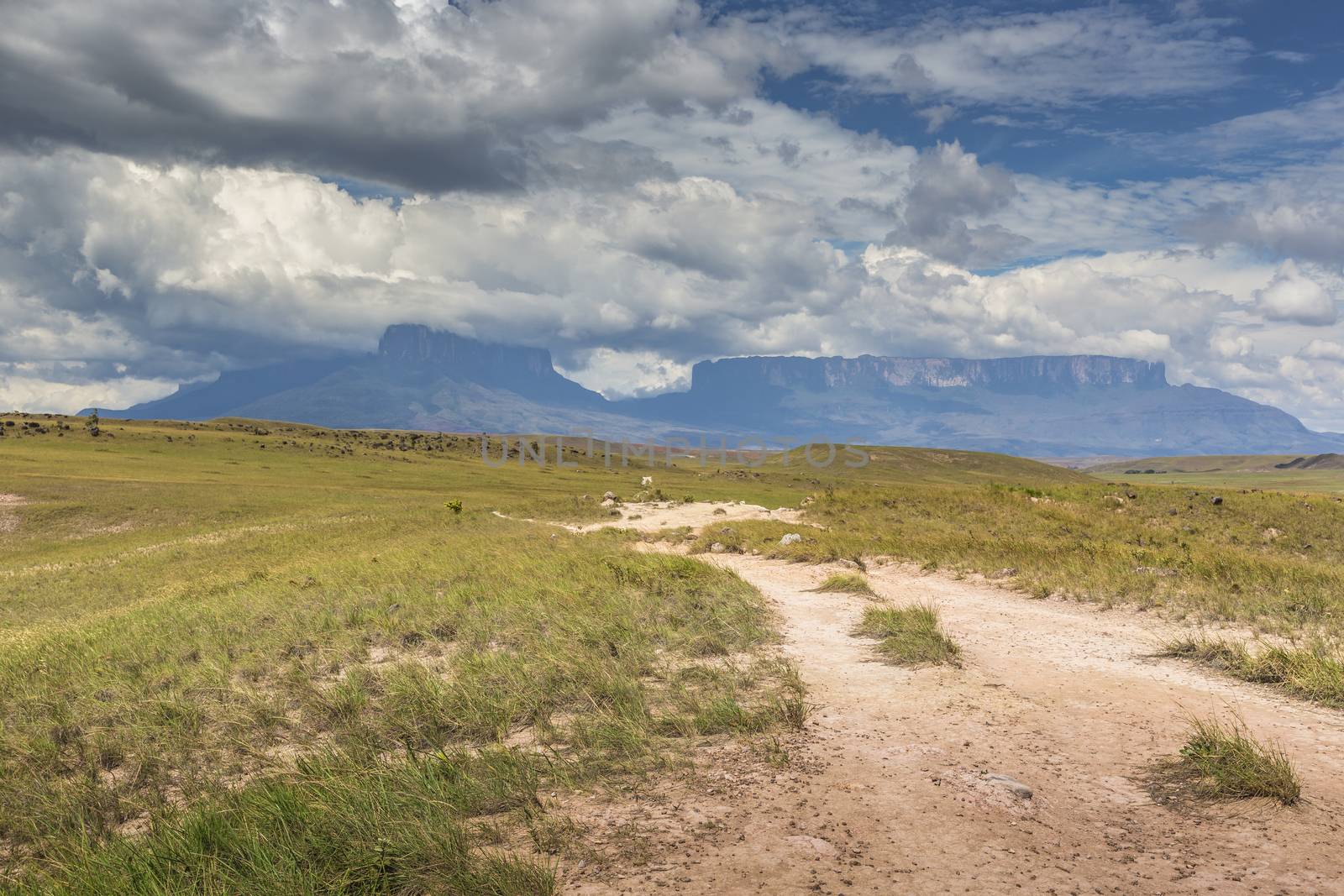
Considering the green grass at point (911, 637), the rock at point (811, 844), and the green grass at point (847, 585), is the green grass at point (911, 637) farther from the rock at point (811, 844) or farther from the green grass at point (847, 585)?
the rock at point (811, 844)

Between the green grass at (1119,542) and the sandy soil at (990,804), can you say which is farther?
the green grass at (1119,542)

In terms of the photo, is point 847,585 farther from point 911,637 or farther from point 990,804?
point 990,804

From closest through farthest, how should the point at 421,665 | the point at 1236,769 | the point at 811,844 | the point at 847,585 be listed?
1. the point at 811,844
2. the point at 1236,769
3. the point at 421,665
4. the point at 847,585

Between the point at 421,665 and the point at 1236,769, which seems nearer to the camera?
the point at 1236,769

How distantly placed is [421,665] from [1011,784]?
8.09 m

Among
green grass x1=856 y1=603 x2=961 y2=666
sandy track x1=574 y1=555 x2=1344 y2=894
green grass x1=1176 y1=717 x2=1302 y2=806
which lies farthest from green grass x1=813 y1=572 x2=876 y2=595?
green grass x1=1176 y1=717 x2=1302 y2=806

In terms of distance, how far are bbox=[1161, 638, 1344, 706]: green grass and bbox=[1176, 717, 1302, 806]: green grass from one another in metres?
3.13

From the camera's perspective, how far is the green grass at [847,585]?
19.4 metres

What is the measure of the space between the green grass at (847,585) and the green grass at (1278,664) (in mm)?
7430

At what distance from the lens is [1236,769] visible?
6.80 metres

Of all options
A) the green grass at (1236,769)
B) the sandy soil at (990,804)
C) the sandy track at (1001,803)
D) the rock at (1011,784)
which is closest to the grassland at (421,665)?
the sandy soil at (990,804)

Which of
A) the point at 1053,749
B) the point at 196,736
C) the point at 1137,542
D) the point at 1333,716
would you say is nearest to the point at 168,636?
the point at 196,736

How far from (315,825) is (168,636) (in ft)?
37.5

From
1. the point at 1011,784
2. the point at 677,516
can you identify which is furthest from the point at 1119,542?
the point at 1011,784
